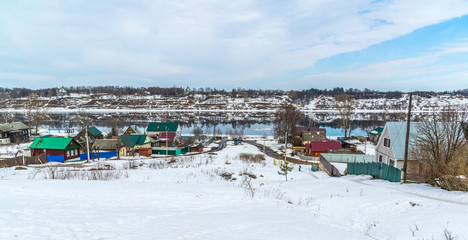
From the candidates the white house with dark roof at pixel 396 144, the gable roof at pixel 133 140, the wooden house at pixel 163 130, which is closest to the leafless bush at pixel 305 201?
the white house with dark roof at pixel 396 144

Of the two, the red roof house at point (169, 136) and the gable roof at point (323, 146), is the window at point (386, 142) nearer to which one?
the gable roof at point (323, 146)

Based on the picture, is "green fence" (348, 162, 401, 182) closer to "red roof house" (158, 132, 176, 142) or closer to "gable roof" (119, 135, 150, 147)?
"gable roof" (119, 135, 150, 147)

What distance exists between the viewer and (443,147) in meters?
16.3

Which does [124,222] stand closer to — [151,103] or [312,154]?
[312,154]

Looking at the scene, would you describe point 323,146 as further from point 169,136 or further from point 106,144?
point 106,144

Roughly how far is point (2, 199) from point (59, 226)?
3590 mm

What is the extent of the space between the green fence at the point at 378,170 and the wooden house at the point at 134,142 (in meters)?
36.1

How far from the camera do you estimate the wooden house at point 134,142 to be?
Result: 4106cm

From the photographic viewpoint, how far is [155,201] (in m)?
8.64

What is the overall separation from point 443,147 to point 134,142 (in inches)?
1723

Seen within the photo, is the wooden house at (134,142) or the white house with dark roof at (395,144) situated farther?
the wooden house at (134,142)

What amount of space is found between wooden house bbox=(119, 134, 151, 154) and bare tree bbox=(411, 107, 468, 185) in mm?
41103

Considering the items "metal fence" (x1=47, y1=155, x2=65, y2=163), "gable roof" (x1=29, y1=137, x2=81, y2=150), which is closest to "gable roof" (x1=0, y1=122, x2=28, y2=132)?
"gable roof" (x1=29, y1=137, x2=81, y2=150)

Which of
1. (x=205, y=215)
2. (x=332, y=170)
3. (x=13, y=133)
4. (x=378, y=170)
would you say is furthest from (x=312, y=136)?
(x=13, y=133)
